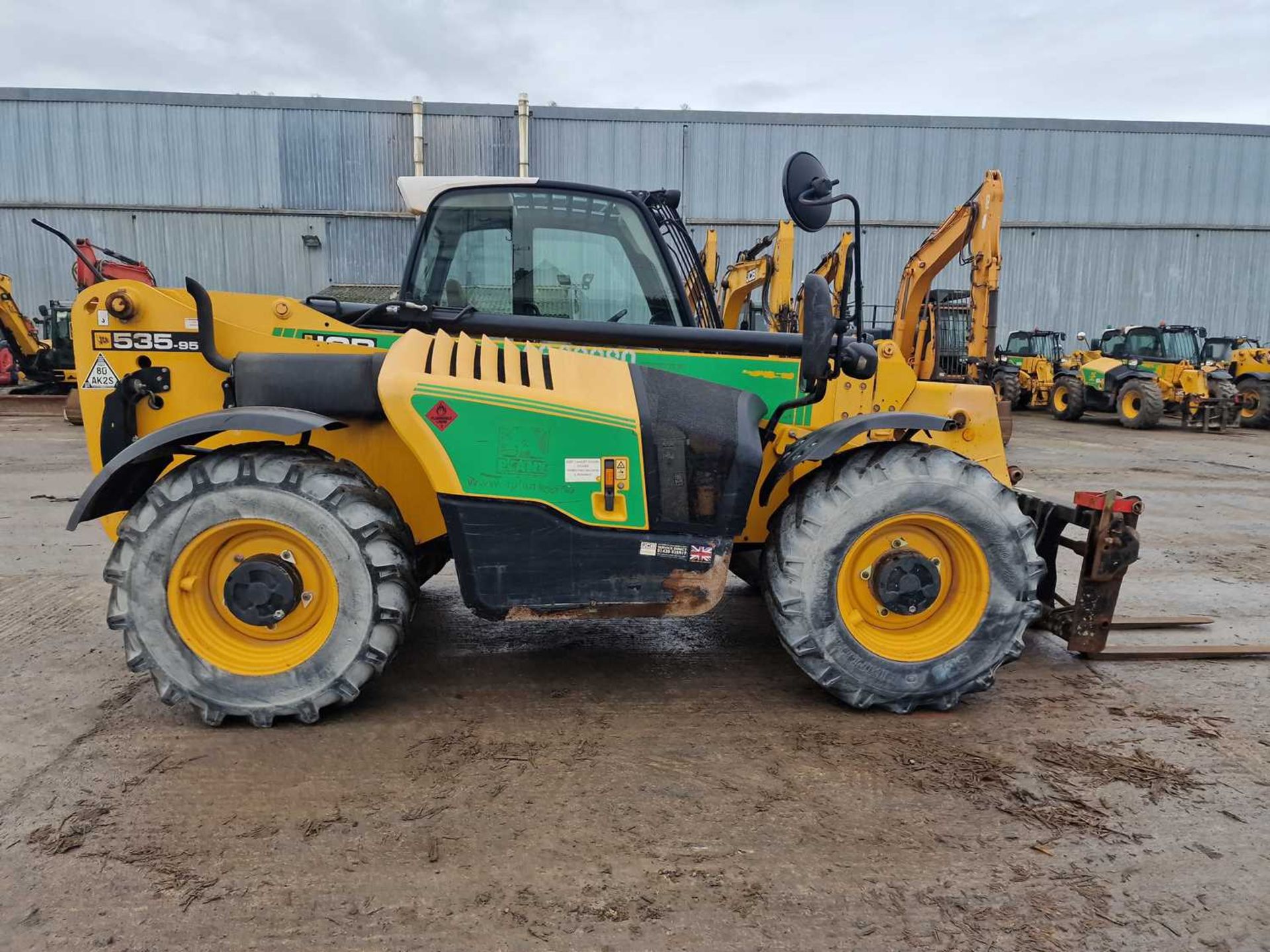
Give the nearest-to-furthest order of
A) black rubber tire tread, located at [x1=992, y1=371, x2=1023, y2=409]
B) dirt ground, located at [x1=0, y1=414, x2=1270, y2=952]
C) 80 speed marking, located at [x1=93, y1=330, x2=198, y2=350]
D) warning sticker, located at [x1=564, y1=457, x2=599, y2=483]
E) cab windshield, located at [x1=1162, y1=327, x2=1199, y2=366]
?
dirt ground, located at [x1=0, y1=414, x2=1270, y2=952]
warning sticker, located at [x1=564, y1=457, x2=599, y2=483]
80 speed marking, located at [x1=93, y1=330, x2=198, y2=350]
cab windshield, located at [x1=1162, y1=327, x2=1199, y2=366]
black rubber tire tread, located at [x1=992, y1=371, x2=1023, y2=409]

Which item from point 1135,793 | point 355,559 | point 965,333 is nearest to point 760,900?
point 1135,793

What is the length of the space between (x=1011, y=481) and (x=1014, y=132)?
23.9 metres

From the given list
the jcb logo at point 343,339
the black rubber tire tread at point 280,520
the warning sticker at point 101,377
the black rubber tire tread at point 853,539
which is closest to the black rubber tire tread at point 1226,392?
the black rubber tire tread at point 853,539

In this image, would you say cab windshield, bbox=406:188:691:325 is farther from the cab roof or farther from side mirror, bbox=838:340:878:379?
side mirror, bbox=838:340:878:379

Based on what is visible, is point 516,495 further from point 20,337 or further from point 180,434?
point 20,337

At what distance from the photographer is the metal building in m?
21.8

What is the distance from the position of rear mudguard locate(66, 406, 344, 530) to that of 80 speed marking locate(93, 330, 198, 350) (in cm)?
43

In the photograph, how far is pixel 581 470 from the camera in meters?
2.94

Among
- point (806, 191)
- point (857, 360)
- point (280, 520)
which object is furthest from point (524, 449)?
point (806, 191)

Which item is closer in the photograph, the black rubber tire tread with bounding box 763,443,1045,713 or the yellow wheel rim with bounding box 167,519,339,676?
the yellow wheel rim with bounding box 167,519,339,676

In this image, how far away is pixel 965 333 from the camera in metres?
19.1

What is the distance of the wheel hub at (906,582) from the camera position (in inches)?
125

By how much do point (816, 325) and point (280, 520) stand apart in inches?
78.1

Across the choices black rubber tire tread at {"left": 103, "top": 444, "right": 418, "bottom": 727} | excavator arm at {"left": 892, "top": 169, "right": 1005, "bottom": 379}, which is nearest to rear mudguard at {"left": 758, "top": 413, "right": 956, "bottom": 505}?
black rubber tire tread at {"left": 103, "top": 444, "right": 418, "bottom": 727}
